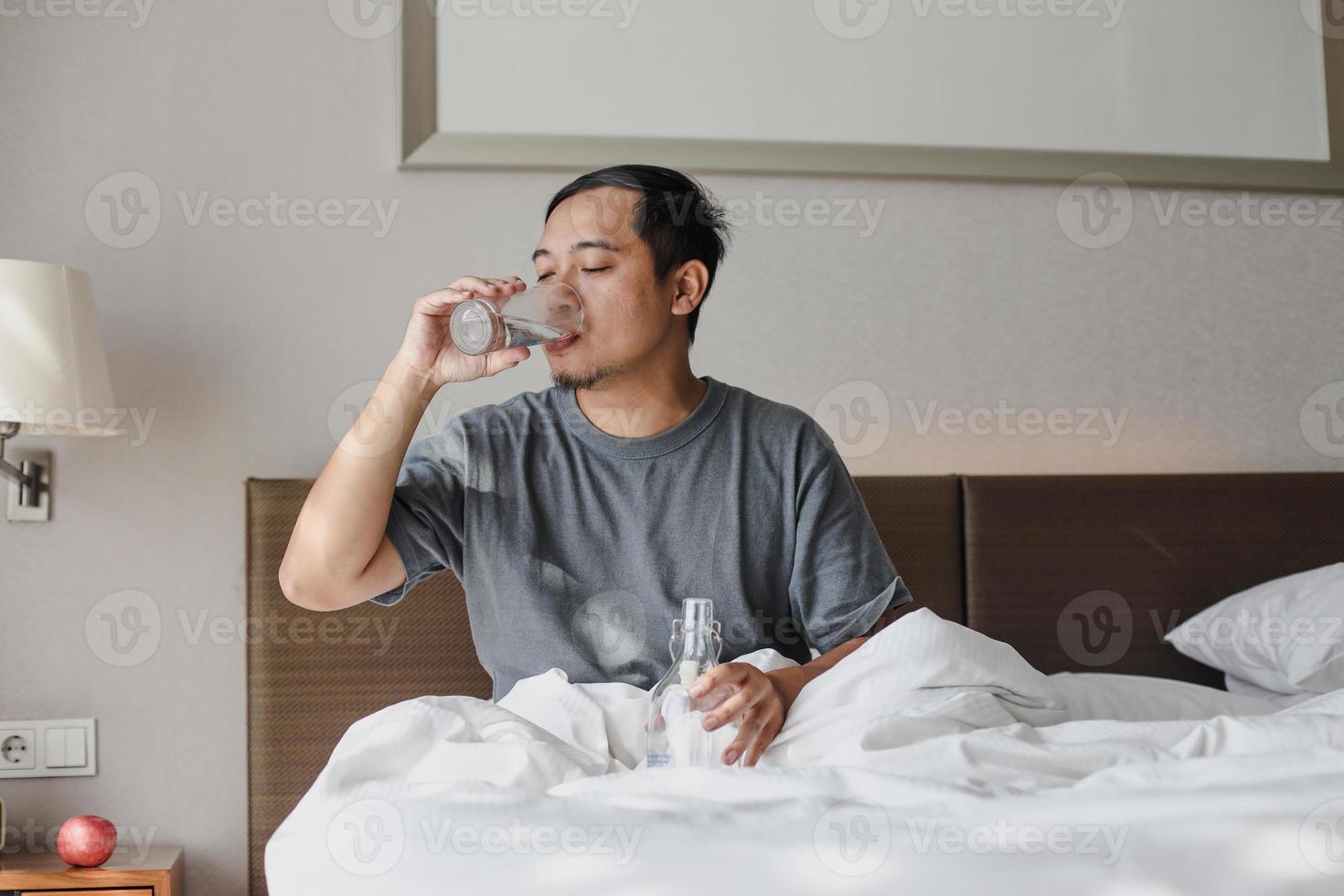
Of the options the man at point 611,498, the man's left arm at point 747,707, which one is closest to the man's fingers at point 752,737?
the man's left arm at point 747,707

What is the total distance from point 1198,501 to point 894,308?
614 mm

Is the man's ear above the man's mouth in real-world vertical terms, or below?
above

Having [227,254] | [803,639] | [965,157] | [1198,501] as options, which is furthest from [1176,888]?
[227,254]

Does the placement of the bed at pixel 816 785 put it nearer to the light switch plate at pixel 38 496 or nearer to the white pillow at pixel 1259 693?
the white pillow at pixel 1259 693

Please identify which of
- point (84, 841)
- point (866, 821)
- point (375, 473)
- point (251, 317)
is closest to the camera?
point (866, 821)

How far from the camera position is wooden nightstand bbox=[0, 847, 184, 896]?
1.54 m

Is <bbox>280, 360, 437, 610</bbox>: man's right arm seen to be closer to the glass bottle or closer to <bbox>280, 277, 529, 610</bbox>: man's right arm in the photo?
<bbox>280, 277, 529, 610</bbox>: man's right arm

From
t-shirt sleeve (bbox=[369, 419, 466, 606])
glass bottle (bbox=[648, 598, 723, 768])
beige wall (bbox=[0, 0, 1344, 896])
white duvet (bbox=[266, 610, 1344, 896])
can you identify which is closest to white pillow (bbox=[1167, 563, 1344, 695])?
beige wall (bbox=[0, 0, 1344, 896])

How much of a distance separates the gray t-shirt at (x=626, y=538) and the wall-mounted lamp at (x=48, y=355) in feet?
1.76

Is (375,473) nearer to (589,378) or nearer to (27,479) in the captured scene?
(589,378)

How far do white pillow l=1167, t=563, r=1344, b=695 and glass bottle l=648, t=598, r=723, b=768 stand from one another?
1.10m

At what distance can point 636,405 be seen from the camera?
1.47m

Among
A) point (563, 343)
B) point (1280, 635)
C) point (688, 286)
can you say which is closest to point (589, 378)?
point (563, 343)

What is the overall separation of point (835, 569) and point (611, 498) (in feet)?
0.93
